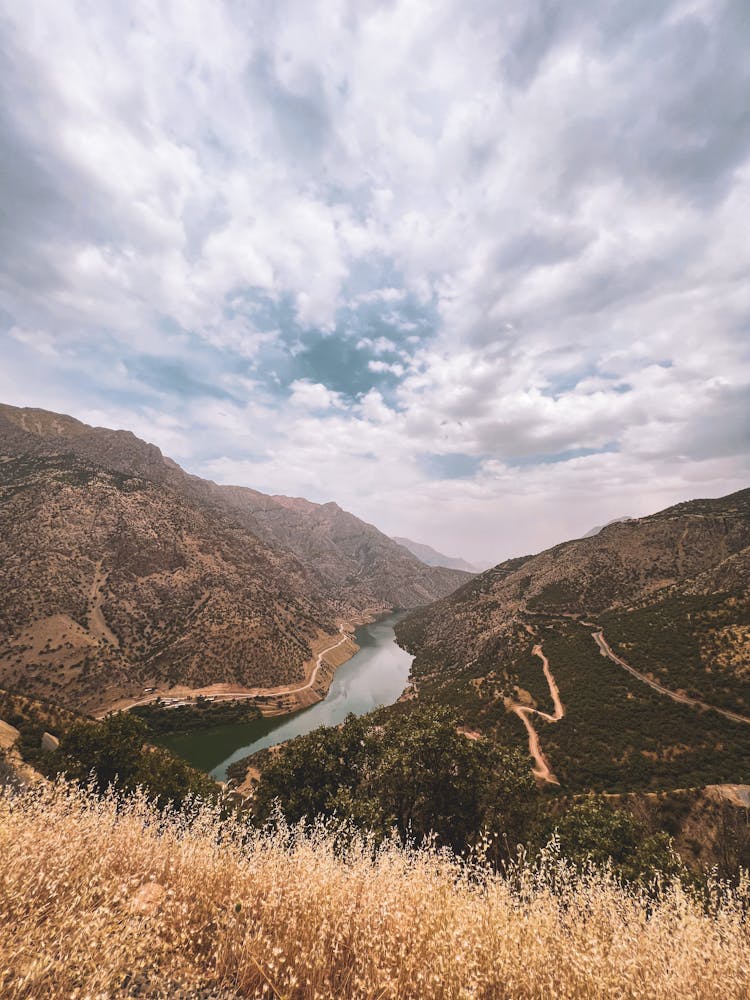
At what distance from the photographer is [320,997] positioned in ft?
10.9

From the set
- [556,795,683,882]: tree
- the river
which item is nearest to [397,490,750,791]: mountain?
the river

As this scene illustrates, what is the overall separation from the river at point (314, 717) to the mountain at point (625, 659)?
13.8 meters

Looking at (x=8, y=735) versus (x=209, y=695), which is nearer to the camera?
(x=8, y=735)

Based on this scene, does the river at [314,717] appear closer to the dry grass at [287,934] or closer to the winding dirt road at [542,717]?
the winding dirt road at [542,717]

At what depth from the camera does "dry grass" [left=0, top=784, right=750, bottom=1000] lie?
3.46 m

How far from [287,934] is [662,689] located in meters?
56.9

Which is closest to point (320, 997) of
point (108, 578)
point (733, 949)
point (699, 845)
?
point (733, 949)

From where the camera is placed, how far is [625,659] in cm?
5275

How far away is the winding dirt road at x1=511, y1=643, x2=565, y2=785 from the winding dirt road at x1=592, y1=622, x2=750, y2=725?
9.36m

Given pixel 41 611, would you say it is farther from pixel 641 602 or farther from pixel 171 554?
pixel 641 602

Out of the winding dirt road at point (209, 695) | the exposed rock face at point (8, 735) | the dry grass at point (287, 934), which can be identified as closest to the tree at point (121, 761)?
the exposed rock face at point (8, 735)

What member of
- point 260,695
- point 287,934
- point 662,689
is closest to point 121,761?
point 287,934

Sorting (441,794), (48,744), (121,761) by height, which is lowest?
(121,761)

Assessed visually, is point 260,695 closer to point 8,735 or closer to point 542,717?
point 542,717
